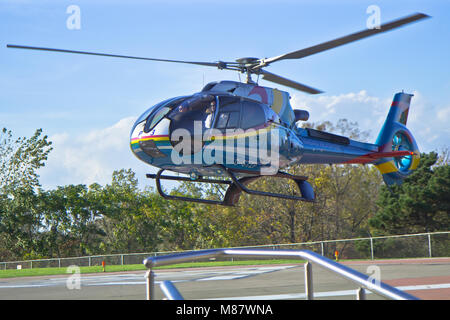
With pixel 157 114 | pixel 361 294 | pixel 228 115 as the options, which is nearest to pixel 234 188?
pixel 228 115

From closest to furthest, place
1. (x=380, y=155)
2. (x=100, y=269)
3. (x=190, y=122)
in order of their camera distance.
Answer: (x=190, y=122), (x=380, y=155), (x=100, y=269)

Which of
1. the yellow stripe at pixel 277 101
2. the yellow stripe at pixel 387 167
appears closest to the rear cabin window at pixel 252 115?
the yellow stripe at pixel 277 101

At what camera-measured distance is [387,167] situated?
15781mm

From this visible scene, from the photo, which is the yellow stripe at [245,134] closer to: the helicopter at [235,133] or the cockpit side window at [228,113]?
the helicopter at [235,133]

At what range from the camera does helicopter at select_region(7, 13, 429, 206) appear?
10.2m

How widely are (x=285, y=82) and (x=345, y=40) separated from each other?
3278 mm

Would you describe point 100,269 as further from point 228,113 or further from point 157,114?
point 228,113

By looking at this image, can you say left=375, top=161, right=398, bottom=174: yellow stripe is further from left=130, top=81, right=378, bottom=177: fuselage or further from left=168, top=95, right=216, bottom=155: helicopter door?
left=168, top=95, right=216, bottom=155: helicopter door

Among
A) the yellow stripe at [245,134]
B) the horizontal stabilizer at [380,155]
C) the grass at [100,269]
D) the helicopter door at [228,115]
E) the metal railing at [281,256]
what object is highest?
the helicopter door at [228,115]

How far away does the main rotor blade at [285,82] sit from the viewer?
12939mm

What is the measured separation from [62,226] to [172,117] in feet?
110

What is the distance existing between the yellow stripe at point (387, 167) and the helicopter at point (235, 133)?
7.87 ft

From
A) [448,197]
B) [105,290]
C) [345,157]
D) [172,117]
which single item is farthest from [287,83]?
[448,197]
